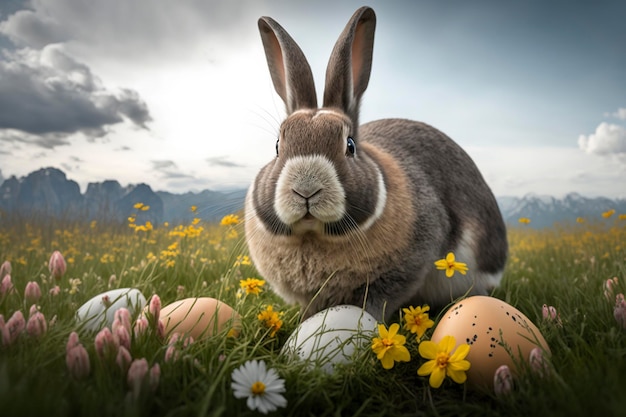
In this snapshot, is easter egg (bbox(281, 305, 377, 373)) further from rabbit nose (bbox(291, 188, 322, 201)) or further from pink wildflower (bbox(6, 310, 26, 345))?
pink wildflower (bbox(6, 310, 26, 345))

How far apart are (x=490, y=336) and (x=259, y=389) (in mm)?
1388

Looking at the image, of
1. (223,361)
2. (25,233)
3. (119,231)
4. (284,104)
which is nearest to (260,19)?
(284,104)

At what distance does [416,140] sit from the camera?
4.92 m

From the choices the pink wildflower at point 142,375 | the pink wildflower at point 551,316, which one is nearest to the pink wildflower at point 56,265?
the pink wildflower at point 142,375

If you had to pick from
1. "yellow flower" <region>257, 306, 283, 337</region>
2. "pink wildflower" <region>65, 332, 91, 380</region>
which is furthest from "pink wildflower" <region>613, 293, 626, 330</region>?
"pink wildflower" <region>65, 332, 91, 380</region>

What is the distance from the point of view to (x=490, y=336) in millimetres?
2838

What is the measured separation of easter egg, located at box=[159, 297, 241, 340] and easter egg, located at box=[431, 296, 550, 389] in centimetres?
138

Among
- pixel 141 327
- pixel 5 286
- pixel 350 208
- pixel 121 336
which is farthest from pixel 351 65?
pixel 5 286

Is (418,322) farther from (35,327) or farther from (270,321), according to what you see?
(35,327)

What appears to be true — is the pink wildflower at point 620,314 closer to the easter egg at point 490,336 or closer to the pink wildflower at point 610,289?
the pink wildflower at point 610,289

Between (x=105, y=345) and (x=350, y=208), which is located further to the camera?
(x=350, y=208)

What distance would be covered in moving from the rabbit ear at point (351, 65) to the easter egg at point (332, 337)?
1.55 metres

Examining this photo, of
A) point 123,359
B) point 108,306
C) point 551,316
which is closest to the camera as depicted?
point 123,359

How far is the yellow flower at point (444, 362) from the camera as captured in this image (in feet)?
8.56
